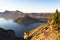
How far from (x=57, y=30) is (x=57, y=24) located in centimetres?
271

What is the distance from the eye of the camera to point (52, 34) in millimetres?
31625

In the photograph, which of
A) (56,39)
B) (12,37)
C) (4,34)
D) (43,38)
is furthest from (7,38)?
(56,39)

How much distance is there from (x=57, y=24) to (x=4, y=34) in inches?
1100

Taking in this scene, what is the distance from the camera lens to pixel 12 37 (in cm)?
6631

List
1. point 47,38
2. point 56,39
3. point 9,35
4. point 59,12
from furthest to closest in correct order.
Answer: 1. point 9,35
2. point 59,12
3. point 47,38
4. point 56,39

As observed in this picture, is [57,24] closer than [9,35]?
Yes

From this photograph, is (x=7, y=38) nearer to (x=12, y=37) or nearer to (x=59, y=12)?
(x=12, y=37)

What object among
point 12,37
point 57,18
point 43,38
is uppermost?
point 57,18

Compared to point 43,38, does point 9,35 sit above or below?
below

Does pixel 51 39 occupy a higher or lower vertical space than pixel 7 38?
higher

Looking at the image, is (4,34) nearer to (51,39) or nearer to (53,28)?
(53,28)

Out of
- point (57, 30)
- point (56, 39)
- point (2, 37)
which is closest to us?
point (56, 39)

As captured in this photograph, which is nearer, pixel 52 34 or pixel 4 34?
pixel 52 34

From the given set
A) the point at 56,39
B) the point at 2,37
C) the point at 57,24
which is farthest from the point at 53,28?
the point at 2,37
